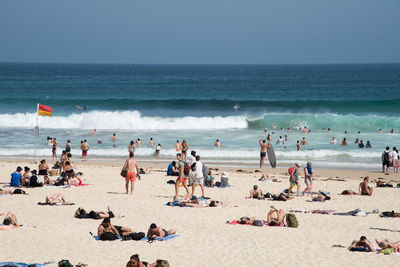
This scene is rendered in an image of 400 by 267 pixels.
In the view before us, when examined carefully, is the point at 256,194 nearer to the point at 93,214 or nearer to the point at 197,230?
the point at 197,230

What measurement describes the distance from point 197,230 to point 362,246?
12.6 feet

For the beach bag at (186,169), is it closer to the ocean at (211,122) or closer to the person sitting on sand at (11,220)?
the person sitting on sand at (11,220)

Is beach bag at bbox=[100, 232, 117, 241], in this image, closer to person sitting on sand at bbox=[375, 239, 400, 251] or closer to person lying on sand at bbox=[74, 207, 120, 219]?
person lying on sand at bbox=[74, 207, 120, 219]

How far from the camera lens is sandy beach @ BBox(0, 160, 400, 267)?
11.1m

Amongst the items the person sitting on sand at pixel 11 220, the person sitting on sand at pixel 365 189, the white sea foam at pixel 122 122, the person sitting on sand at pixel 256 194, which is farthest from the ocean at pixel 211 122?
the person sitting on sand at pixel 11 220

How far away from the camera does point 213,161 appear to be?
92.6ft

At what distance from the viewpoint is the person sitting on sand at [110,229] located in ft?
40.3

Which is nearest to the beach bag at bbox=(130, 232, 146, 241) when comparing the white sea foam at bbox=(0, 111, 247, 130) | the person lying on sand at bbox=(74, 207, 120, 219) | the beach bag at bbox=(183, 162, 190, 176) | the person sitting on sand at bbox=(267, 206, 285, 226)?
the person lying on sand at bbox=(74, 207, 120, 219)

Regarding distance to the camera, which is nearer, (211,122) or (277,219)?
(277,219)

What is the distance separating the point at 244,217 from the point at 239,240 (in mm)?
1756

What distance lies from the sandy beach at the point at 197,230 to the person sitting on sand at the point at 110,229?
1.06 ft

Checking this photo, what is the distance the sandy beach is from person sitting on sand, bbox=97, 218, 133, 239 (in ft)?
1.06

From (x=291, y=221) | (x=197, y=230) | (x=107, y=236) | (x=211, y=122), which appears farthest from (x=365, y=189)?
(x=211, y=122)

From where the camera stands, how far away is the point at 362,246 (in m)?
11.6
